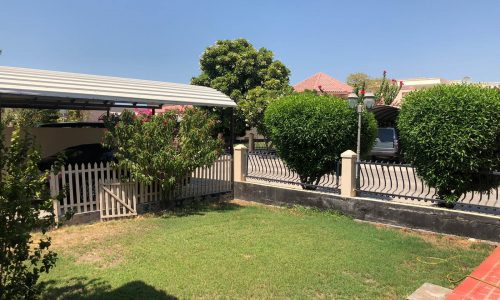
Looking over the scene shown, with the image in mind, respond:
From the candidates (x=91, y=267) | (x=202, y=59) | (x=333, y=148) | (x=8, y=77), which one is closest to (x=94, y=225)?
(x=91, y=267)

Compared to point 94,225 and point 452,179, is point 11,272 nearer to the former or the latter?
point 94,225

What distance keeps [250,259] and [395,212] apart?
3.45 meters

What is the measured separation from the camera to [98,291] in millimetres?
4129

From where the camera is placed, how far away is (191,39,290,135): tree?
2078 cm

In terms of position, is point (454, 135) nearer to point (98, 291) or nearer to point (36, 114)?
point (98, 291)

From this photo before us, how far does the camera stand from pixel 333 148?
852 centimetres

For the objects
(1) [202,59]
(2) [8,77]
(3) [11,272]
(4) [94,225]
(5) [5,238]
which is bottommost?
(4) [94,225]

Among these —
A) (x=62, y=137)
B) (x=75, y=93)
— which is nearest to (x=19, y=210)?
(x=75, y=93)

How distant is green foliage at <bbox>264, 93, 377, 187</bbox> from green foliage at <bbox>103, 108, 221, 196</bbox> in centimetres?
169

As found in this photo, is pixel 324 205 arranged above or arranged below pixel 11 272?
below

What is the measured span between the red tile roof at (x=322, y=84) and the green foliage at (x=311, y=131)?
21282mm

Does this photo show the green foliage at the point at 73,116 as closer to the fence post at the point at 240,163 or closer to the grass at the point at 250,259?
the fence post at the point at 240,163

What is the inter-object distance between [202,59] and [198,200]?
48.7ft

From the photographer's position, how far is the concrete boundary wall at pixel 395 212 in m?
6.12
